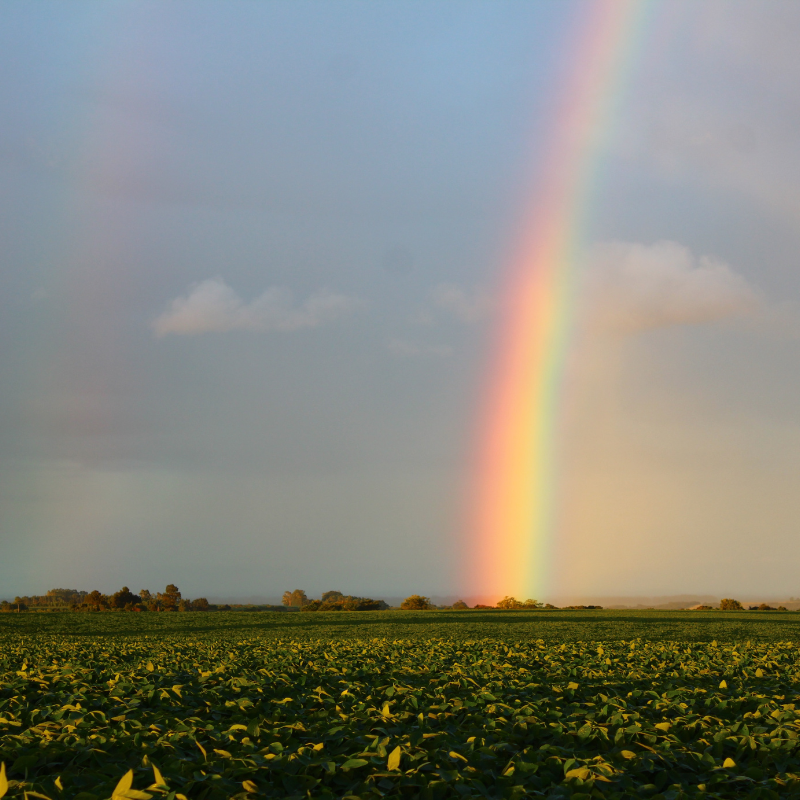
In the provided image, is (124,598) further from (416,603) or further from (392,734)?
(392,734)

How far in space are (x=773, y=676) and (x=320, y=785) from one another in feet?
31.1

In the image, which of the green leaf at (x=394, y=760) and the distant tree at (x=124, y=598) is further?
the distant tree at (x=124, y=598)

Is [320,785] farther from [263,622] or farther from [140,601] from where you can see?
[140,601]

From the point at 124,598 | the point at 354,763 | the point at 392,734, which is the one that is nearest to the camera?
the point at 354,763

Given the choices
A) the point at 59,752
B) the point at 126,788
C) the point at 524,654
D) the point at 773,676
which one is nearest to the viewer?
the point at 126,788

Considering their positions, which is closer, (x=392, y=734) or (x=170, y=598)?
(x=392, y=734)

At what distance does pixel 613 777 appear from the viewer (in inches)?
226

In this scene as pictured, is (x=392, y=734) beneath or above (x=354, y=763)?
beneath

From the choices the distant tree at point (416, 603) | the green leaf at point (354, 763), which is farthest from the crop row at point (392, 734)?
the distant tree at point (416, 603)

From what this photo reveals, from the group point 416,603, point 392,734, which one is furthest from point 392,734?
point 416,603

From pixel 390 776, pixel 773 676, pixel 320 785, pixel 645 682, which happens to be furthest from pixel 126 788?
pixel 773 676

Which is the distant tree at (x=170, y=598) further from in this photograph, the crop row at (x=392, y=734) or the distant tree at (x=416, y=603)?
the crop row at (x=392, y=734)

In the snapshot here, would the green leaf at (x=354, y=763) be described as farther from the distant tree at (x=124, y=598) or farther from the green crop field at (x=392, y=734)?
the distant tree at (x=124, y=598)

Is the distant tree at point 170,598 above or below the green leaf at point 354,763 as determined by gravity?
below
